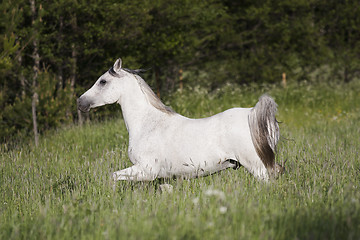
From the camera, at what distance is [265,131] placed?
3.97 m

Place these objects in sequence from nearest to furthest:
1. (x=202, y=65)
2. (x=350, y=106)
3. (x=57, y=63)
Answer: (x=57, y=63), (x=350, y=106), (x=202, y=65)

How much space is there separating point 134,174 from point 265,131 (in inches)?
56.6

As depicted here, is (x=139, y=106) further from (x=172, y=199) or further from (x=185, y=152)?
(x=172, y=199)

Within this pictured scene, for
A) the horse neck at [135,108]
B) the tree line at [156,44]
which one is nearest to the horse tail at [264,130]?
the horse neck at [135,108]

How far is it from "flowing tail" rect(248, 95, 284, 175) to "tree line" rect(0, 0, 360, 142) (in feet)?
15.6

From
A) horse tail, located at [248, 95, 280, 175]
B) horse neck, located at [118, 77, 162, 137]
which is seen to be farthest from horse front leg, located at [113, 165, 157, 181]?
horse tail, located at [248, 95, 280, 175]

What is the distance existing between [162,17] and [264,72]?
20.6 ft

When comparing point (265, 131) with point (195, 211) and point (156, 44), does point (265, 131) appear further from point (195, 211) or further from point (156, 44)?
point (156, 44)

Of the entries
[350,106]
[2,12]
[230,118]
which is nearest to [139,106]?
[230,118]

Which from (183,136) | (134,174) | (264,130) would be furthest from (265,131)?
(134,174)

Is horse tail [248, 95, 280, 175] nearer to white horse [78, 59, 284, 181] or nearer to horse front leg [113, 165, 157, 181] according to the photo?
white horse [78, 59, 284, 181]

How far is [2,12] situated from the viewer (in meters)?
7.28

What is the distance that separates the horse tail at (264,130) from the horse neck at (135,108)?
1.16 m

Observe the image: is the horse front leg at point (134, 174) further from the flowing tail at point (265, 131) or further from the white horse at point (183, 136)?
the flowing tail at point (265, 131)
